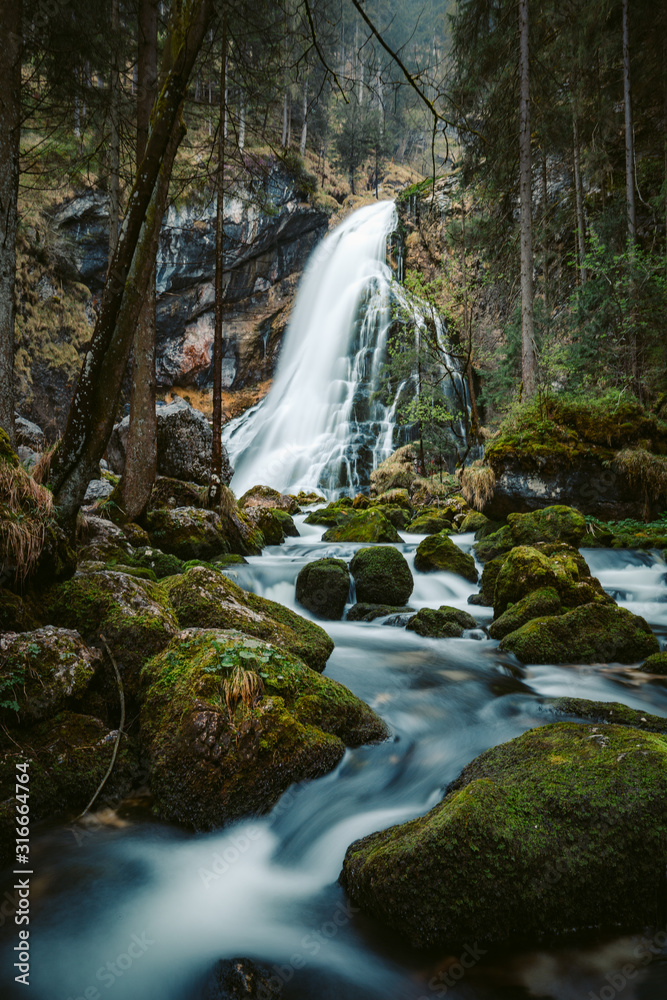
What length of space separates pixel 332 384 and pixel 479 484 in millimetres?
16837

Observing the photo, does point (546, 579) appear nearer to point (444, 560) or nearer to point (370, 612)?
point (370, 612)

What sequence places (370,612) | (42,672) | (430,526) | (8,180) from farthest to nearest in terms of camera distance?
(430,526)
(370,612)
(8,180)
(42,672)

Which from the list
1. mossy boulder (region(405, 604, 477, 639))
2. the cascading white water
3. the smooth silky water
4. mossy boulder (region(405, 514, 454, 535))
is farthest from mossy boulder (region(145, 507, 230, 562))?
the cascading white water

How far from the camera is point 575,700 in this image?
4.28 metres

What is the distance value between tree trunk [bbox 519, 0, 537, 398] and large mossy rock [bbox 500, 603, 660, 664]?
23.9 ft

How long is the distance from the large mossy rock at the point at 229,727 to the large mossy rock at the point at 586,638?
2897 millimetres

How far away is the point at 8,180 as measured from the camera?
20.1 feet

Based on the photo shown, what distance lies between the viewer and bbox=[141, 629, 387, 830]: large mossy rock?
9.37 ft

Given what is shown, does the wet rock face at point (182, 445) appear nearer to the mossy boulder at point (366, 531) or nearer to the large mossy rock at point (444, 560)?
the mossy boulder at point (366, 531)

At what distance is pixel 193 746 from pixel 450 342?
68.5ft

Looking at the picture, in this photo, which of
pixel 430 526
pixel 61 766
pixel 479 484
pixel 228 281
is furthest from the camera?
pixel 228 281

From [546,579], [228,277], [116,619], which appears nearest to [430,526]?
[546,579]

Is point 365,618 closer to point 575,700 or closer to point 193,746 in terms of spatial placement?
point 575,700

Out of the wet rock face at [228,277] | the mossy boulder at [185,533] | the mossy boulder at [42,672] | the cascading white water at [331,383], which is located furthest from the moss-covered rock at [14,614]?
the wet rock face at [228,277]
